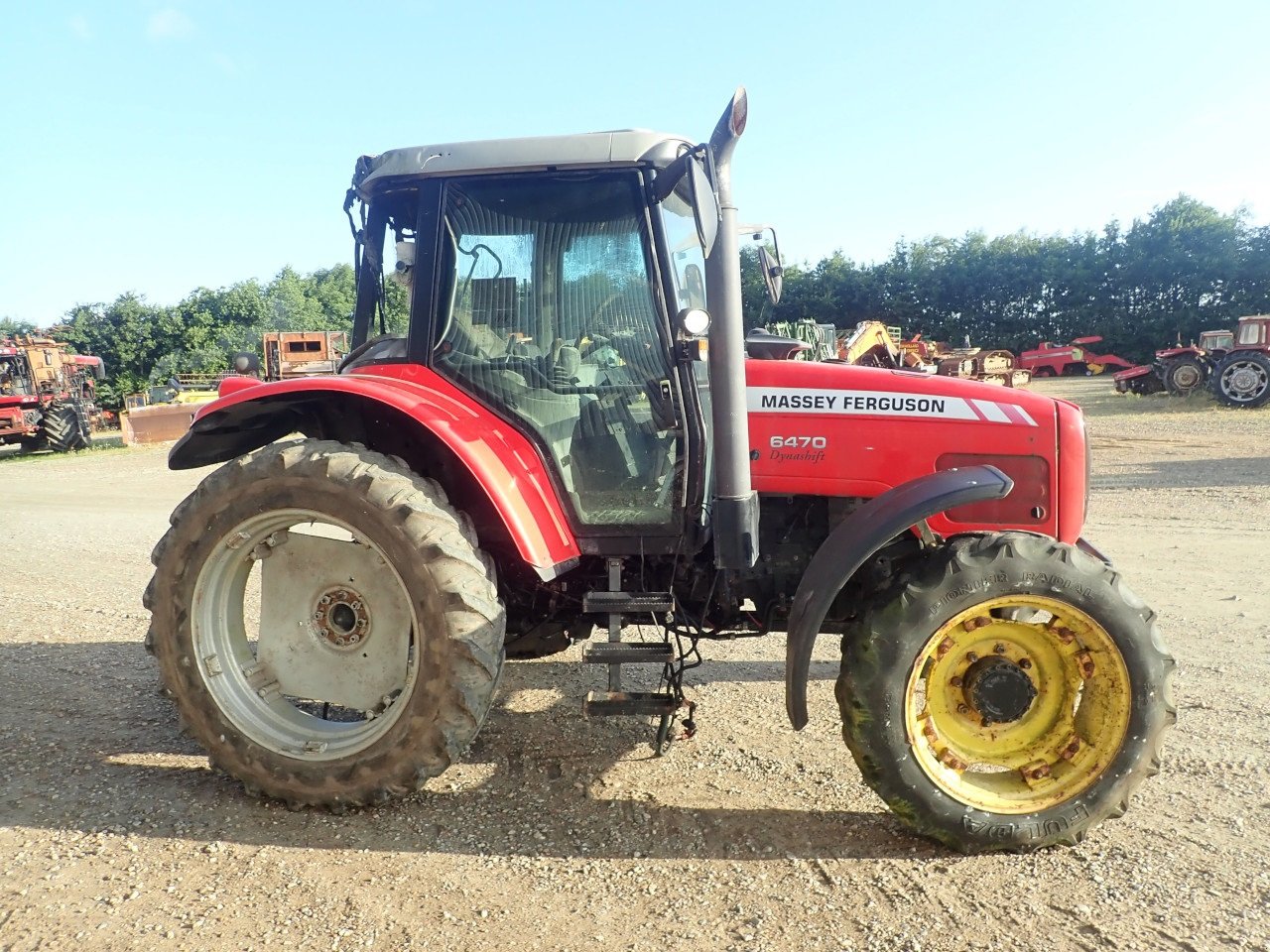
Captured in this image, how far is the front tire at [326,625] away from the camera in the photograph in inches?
108

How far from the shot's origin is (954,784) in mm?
2686

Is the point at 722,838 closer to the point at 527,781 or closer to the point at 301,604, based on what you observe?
the point at 527,781

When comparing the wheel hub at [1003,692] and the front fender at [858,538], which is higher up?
the front fender at [858,538]

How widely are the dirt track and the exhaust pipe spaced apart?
3.08ft

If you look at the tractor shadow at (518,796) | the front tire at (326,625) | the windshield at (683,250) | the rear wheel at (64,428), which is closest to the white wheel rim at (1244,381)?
the tractor shadow at (518,796)

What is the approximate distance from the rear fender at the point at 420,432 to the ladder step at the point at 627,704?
47 centimetres

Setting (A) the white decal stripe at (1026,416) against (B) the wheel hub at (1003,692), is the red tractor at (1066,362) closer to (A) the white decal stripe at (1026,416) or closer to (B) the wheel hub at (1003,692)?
(A) the white decal stripe at (1026,416)

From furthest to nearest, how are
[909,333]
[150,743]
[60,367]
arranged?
[909,333] → [60,367] → [150,743]

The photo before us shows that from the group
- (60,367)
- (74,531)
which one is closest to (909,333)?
(60,367)

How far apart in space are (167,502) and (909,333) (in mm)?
33515

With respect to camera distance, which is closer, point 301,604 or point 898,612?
point 898,612

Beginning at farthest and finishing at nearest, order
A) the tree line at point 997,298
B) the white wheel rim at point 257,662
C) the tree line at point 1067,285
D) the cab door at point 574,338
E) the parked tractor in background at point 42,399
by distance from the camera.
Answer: the tree line at point 1067,285 < the tree line at point 997,298 < the parked tractor in background at point 42,399 < the cab door at point 574,338 < the white wheel rim at point 257,662

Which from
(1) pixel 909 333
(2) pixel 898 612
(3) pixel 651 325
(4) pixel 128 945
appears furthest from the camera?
(1) pixel 909 333

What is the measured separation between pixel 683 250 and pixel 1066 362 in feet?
103
